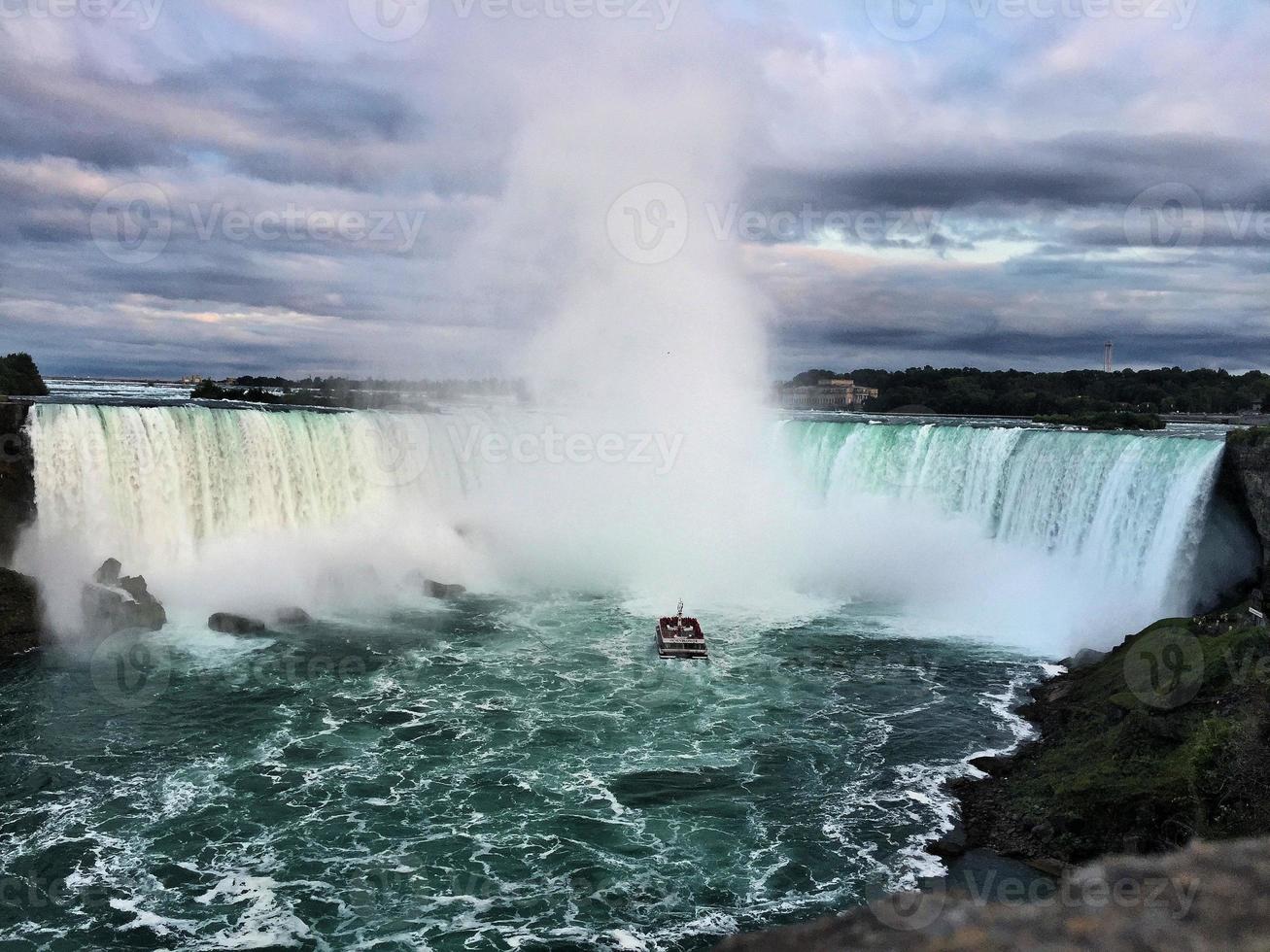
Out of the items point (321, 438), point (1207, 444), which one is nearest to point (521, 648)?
point (321, 438)

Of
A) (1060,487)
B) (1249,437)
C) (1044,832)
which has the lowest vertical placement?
(1044,832)

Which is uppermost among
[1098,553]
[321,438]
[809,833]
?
[321,438]

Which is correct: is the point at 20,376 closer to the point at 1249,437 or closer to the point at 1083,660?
the point at 1083,660

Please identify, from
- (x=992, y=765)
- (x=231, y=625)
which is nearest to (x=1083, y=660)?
(x=992, y=765)

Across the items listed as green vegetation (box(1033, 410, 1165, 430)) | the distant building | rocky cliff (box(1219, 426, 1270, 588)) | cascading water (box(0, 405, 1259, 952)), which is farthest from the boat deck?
the distant building

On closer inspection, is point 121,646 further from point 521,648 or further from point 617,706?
point 617,706

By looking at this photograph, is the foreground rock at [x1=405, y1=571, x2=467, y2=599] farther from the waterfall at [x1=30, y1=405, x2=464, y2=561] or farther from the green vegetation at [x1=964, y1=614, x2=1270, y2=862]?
the green vegetation at [x1=964, y1=614, x2=1270, y2=862]
